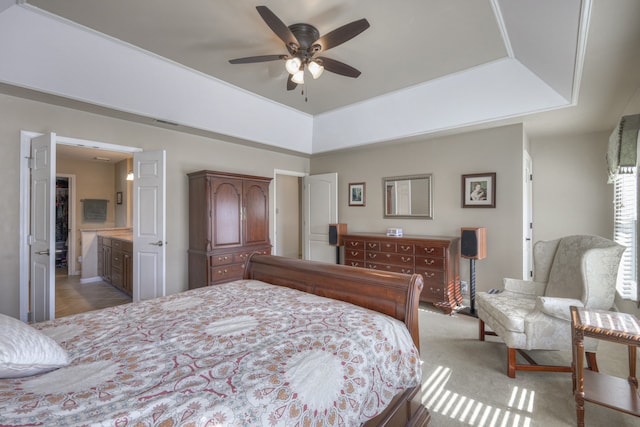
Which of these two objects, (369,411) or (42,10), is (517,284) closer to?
(369,411)

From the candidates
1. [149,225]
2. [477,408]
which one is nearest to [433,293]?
[477,408]

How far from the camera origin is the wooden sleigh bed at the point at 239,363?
2.99ft

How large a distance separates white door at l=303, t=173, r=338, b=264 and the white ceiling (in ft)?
4.95

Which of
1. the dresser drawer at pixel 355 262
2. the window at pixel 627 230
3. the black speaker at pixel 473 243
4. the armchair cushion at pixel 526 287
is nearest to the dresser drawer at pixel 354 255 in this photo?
the dresser drawer at pixel 355 262

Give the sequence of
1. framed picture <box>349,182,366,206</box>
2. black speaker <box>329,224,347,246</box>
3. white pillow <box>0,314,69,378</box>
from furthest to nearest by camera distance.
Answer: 1. framed picture <box>349,182,366,206</box>
2. black speaker <box>329,224,347,246</box>
3. white pillow <box>0,314,69,378</box>

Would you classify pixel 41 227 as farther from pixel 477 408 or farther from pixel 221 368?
pixel 477 408

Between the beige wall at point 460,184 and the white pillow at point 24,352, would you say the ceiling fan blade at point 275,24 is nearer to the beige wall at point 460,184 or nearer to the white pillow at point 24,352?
the white pillow at point 24,352

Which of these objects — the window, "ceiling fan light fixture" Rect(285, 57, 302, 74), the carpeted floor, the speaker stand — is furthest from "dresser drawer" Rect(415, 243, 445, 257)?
"ceiling fan light fixture" Rect(285, 57, 302, 74)

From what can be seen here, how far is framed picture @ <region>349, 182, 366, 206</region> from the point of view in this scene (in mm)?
5266

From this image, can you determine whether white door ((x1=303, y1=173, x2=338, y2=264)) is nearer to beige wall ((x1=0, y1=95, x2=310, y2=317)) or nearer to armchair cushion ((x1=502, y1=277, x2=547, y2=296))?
beige wall ((x1=0, y1=95, x2=310, y2=317))

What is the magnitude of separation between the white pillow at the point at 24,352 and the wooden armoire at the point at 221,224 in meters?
2.71

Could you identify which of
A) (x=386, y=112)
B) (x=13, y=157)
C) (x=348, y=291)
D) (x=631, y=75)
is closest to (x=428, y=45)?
(x=386, y=112)

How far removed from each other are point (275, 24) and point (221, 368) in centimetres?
222

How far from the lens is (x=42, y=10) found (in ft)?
7.92
